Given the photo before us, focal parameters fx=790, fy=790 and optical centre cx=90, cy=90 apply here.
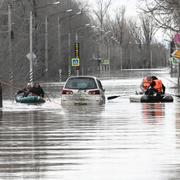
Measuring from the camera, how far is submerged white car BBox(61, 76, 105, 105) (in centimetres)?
3316

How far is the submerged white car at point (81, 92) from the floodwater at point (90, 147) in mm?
6683

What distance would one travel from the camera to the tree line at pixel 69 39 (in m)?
71.1

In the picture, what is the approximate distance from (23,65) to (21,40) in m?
3.56

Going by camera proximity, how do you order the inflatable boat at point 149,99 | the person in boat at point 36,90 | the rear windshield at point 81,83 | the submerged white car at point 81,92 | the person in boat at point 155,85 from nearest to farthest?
1. the submerged white car at point 81,92
2. the rear windshield at point 81,83
3. the inflatable boat at point 149,99
4. the person in boat at point 155,85
5. the person in boat at point 36,90

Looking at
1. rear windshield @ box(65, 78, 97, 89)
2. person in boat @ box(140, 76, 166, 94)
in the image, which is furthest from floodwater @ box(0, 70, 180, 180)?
person in boat @ box(140, 76, 166, 94)

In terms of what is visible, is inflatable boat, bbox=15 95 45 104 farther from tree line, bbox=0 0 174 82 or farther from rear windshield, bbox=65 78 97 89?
tree line, bbox=0 0 174 82

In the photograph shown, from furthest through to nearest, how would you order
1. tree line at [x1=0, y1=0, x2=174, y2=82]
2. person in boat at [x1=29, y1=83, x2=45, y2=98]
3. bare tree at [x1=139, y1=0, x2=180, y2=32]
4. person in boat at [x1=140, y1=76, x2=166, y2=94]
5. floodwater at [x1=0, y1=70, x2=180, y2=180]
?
tree line at [x1=0, y1=0, x2=174, y2=82] → bare tree at [x1=139, y1=0, x2=180, y2=32] → person in boat at [x1=29, y1=83, x2=45, y2=98] → person in boat at [x1=140, y1=76, x2=166, y2=94] → floodwater at [x1=0, y1=70, x2=180, y2=180]

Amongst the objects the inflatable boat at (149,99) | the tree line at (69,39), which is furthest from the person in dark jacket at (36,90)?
the tree line at (69,39)

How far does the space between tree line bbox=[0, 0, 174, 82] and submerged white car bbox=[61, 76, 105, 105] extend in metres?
17.8

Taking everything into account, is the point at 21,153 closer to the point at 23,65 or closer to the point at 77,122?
the point at 77,122

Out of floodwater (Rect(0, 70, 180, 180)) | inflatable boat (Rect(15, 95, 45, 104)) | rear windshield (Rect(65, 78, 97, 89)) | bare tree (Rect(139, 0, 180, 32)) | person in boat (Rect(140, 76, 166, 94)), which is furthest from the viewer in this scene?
bare tree (Rect(139, 0, 180, 32))

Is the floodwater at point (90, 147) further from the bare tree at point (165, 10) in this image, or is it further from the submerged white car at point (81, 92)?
the bare tree at point (165, 10)

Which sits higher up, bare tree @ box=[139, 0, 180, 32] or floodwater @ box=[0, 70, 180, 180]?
bare tree @ box=[139, 0, 180, 32]

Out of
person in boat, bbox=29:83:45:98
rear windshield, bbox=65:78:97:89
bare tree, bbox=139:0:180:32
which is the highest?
bare tree, bbox=139:0:180:32
